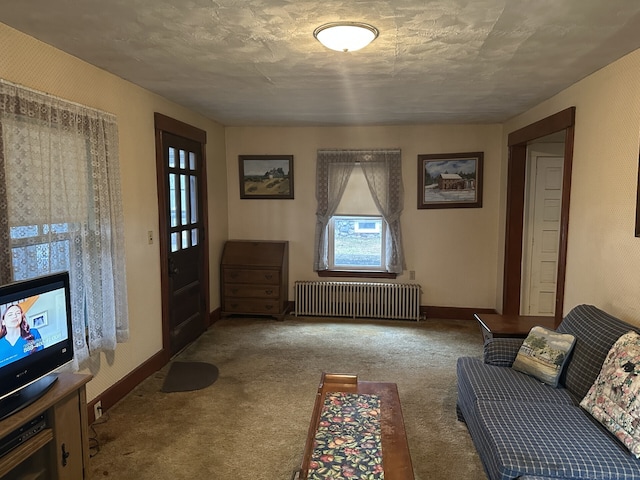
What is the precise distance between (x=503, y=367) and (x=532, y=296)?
2.37 metres

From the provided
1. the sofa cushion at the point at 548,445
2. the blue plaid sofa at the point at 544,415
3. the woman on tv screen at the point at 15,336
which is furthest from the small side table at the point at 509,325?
the woman on tv screen at the point at 15,336

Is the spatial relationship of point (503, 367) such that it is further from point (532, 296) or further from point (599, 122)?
point (532, 296)

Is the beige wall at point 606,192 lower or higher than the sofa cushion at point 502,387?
higher

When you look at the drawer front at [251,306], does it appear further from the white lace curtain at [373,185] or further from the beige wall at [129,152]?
the beige wall at [129,152]

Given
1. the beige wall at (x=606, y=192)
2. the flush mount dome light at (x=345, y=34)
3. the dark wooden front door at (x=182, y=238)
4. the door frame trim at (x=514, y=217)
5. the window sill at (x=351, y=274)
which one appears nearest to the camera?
the flush mount dome light at (x=345, y=34)

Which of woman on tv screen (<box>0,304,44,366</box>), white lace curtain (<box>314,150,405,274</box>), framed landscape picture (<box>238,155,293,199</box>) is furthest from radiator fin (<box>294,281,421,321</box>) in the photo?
woman on tv screen (<box>0,304,44,366</box>)

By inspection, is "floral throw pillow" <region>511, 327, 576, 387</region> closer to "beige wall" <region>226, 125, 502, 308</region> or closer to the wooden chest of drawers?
"beige wall" <region>226, 125, 502, 308</region>

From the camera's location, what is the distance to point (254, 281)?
5.24 meters

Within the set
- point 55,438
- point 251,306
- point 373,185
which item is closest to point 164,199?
point 251,306

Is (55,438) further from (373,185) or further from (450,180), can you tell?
(450,180)

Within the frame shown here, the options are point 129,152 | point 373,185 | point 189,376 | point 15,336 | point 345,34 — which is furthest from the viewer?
point 373,185

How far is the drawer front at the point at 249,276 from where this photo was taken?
5.20 metres

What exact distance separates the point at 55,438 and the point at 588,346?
279 cm

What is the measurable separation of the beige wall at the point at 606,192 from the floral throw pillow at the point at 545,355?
45 cm
